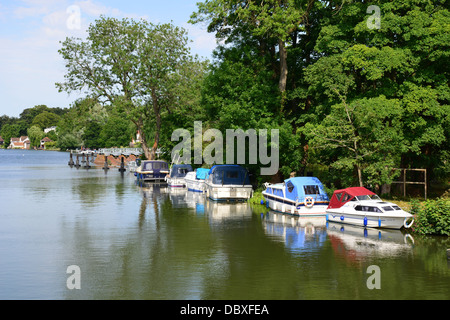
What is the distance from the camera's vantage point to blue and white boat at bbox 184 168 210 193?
5197 centimetres

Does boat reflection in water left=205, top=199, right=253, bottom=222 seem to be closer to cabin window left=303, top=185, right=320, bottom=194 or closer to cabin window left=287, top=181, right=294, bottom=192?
cabin window left=287, top=181, right=294, bottom=192

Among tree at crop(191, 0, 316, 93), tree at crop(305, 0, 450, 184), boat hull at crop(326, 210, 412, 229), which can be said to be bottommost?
boat hull at crop(326, 210, 412, 229)

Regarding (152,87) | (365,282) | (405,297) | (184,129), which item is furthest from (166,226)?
(152,87)

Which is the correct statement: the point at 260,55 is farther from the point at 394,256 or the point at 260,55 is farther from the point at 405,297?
the point at 405,297

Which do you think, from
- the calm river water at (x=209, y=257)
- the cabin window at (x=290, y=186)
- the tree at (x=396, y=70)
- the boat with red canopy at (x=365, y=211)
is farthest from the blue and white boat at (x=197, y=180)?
the boat with red canopy at (x=365, y=211)

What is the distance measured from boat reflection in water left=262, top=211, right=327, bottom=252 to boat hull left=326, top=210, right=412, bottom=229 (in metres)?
1.25

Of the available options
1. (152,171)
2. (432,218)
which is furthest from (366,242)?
(152,171)

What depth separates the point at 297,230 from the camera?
28188 mm

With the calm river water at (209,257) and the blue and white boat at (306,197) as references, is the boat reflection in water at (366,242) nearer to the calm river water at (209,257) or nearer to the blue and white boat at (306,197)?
the calm river water at (209,257)

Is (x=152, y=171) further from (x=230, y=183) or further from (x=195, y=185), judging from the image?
(x=230, y=183)

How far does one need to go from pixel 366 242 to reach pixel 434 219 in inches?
158

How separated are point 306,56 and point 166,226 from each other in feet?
72.7

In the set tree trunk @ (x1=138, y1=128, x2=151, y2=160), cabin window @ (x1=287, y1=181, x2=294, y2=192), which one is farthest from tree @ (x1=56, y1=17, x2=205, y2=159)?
cabin window @ (x1=287, y1=181, x2=294, y2=192)
